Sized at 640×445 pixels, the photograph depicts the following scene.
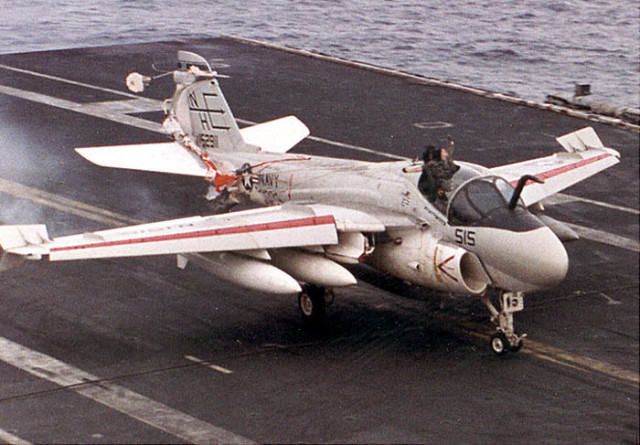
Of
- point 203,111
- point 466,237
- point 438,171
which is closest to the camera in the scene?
→ point 466,237

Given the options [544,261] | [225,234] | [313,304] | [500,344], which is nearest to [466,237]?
[544,261]

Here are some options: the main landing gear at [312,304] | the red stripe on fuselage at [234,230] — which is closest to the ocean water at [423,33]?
the main landing gear at [312,304]

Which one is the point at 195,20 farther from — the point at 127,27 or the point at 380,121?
the point at 380,121

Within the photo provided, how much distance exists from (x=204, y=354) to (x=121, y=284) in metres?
5.16

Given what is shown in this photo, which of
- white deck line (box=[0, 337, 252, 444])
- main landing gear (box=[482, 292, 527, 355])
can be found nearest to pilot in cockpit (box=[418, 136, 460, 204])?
main landing gear (box=[482, 292, 527, 355])

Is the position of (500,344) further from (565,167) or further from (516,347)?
(565,167)

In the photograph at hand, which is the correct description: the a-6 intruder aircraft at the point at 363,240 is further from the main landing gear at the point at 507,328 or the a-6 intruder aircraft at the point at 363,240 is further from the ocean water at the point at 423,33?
the ocean water at the point at 423,33

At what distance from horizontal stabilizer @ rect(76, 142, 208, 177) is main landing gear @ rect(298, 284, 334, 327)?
576cm

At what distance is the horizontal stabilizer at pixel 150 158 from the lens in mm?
28953

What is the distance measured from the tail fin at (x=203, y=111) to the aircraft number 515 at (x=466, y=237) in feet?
27.6

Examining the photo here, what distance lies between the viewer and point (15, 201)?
34.2 m

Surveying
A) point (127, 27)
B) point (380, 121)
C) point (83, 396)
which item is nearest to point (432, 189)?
point (83, 396)

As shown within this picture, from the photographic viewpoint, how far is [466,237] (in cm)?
2320

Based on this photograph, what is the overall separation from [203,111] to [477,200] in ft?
33.6
